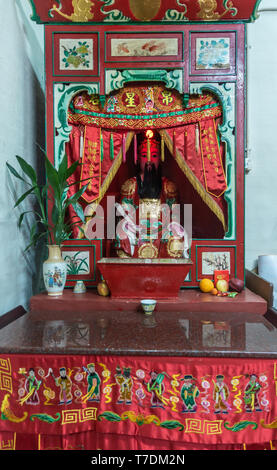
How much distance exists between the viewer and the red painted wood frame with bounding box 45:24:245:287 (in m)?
2.61

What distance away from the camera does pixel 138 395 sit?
1596 mm

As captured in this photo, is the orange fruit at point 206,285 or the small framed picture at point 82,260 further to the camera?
the small framed picture at point 82,260

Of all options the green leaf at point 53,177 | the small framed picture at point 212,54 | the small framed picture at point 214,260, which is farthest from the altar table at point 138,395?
the small framed picture at point 212,54

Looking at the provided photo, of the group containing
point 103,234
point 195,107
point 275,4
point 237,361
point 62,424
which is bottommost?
point 62,424

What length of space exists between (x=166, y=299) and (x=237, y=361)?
0.86 meters

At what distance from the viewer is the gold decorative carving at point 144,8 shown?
8.17ft

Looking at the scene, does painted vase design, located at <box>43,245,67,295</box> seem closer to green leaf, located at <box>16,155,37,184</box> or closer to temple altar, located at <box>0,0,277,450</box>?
temple altar, located at <box>0,0,277,450</box>

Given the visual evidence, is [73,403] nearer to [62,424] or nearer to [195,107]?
[62,424]

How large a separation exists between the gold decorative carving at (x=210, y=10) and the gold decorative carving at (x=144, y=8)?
339mm

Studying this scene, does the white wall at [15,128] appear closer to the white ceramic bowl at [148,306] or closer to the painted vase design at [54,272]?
the painted vase design at [54,272]

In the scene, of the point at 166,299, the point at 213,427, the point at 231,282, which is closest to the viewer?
the point at 213,427

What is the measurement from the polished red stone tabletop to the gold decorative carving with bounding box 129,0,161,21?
2354 millimetres

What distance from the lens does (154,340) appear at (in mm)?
1710
